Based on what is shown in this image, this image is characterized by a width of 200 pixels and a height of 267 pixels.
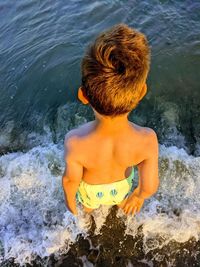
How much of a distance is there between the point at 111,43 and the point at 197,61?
3530mm

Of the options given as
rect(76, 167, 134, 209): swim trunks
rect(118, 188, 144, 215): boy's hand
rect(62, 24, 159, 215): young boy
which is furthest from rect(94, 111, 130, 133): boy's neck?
rect(118, 188, 144, 215): boy's hand

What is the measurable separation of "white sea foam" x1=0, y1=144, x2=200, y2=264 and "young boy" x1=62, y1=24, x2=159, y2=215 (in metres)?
0.50

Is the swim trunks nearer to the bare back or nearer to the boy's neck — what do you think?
the bare back

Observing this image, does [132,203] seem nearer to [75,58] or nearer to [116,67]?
[116,67]

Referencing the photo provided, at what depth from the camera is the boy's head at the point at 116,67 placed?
5.90 feet

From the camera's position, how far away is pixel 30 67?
5.34 metres

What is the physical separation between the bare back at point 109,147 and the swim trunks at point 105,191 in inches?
7.2

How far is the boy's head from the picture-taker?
180cm

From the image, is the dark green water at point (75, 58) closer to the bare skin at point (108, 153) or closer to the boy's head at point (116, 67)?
the bare skin at point (108, 153)

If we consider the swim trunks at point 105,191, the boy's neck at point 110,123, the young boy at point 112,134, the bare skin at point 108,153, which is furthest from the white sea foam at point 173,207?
the boy's neck at point 110,123

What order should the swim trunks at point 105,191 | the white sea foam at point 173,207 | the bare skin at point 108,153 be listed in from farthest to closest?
1. the white sea foam at point 173,207
2. the swim trunks at point 105,191
3. the bare skin at point 108,153

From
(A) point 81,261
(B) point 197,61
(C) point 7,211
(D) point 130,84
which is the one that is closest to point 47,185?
(C) point 7,211

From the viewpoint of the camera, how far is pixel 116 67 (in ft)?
5.94

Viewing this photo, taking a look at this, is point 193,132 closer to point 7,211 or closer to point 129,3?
point 7,211
